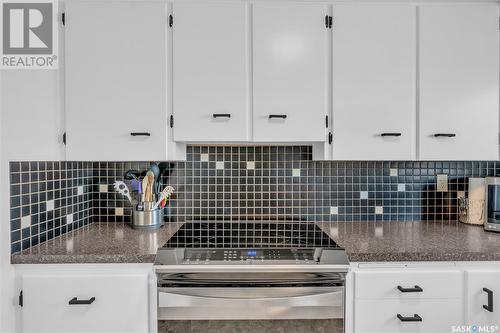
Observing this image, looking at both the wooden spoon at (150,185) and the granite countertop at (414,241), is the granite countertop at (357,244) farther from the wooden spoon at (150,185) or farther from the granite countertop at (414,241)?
the wooden spoon at (150,185)

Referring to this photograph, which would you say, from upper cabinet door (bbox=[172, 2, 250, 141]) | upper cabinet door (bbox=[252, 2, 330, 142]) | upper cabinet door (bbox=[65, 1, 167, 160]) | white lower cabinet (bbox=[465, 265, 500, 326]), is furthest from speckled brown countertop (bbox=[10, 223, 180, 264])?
white lower cabinet (bbox=[465, 265, 500, 326])

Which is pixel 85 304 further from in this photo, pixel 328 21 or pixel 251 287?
pixel 328 21

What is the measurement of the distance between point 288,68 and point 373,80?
442 mm

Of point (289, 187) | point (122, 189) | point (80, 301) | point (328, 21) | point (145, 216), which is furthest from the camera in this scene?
point (289, 187)

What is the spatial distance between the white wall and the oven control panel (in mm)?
727

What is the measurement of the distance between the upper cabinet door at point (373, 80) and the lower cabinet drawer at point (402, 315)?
70 centimetres

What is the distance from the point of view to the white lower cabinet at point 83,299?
1344 mm

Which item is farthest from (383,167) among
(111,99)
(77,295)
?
(77,295)

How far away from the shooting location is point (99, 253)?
1382mm

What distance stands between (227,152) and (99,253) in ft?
3.18

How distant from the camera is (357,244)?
1519 millimetres

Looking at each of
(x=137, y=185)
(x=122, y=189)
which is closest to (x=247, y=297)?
(x=137, y=185)

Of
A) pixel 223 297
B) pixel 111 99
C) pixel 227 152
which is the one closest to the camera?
pixel 223 297

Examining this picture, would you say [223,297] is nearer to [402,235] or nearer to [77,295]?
[77,295]
